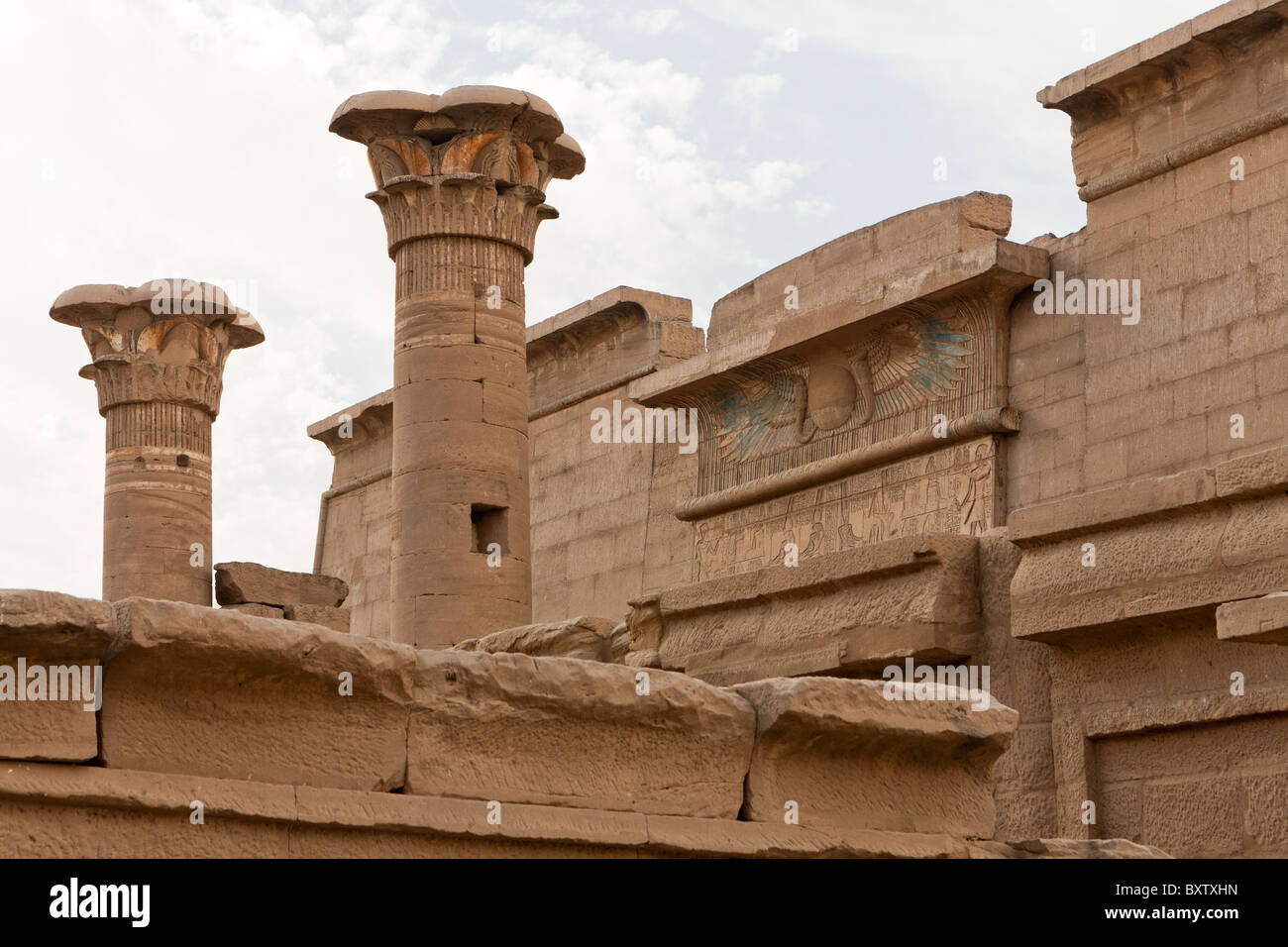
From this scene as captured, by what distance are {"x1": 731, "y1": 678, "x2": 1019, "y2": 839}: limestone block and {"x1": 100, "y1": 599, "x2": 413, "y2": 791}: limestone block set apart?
0.92m

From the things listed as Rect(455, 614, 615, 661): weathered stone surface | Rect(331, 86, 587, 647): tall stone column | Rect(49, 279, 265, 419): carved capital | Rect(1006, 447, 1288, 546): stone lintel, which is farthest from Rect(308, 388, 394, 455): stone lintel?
Rect(1006, 447, 1288, 546): stone lintel

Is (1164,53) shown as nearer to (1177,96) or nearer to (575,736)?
(1177,96)

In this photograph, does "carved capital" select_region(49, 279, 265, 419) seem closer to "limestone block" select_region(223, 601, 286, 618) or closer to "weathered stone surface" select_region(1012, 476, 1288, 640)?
"limestone block" select_region(223, 601, 286, 618)

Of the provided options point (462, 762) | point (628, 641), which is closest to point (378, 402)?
point (628, 641)

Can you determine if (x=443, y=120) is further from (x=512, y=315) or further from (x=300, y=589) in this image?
(x=300, y=589)

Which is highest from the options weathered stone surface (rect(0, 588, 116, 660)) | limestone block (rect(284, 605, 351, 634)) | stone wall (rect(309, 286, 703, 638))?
stone wall (rect(309, 286, 703, 638))

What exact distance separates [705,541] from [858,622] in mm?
8437

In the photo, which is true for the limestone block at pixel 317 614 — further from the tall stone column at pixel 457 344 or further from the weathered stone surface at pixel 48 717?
the weathered stone surface at pixel 48 717

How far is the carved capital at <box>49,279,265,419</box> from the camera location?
65.0ft

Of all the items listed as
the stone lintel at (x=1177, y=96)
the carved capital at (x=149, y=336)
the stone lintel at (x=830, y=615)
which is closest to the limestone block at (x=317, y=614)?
the carved capital at (x=149, y=336)

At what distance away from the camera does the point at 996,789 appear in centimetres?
605

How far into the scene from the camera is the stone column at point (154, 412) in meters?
19.6

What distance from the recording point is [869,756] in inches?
176

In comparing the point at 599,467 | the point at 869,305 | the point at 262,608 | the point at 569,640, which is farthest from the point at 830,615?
the point at 599,467
